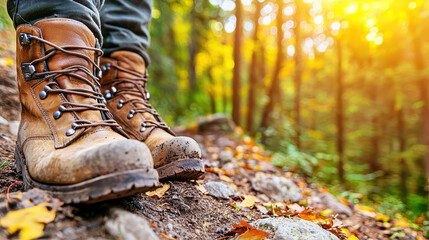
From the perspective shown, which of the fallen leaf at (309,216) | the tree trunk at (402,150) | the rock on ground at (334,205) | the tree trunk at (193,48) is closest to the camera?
the fallen leaf at (309,216)

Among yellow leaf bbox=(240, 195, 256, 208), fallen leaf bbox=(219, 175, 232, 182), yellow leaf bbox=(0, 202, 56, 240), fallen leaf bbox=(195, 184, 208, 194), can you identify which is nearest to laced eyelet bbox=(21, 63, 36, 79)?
yellow leaf bbox=(0, 202, 56, 240)

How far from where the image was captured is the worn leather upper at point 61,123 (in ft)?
3.35

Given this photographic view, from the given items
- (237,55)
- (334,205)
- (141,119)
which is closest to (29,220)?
(141,119)

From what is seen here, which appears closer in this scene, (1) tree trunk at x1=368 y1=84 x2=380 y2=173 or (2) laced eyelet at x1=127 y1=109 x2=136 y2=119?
(2) laced eyelet at x1=127 y1=109 x2=136 y2=119

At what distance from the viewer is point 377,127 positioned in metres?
11.7

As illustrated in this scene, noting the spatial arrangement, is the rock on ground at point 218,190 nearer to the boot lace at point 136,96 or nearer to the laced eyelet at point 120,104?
the boot lace at point 136,96

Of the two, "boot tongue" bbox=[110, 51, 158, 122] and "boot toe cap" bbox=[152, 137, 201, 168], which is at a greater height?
"boot tongue" bbox=[110, 51, 158, 122]

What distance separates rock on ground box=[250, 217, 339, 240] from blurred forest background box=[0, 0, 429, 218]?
249 centimetres

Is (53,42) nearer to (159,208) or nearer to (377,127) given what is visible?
(159,208)

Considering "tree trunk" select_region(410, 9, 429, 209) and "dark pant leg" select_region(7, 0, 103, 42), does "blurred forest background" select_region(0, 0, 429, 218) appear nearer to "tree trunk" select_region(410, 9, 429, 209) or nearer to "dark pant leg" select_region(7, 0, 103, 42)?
"tree trunk" select_region(410, 9, 429, 209)

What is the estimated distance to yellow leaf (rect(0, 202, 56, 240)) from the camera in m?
0.85

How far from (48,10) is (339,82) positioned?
7934 millimetres

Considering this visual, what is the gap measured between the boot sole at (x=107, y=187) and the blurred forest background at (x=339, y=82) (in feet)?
10.0

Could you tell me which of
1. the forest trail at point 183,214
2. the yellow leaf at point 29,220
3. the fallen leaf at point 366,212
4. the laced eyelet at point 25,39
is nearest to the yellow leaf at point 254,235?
the forest trail at point 183,214
